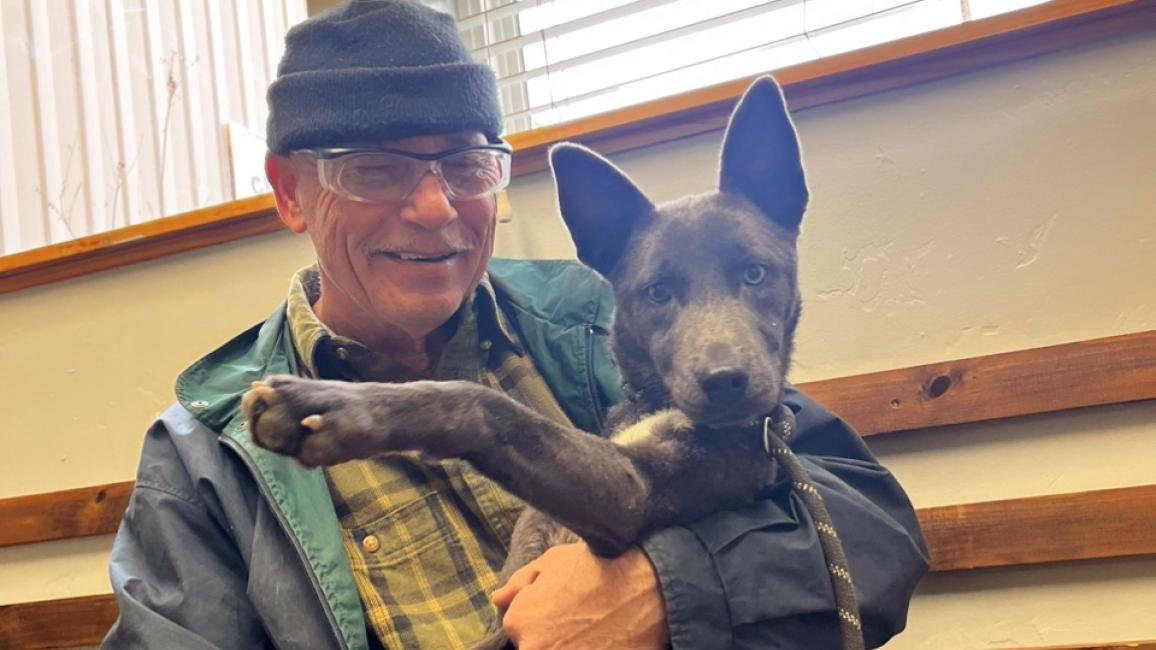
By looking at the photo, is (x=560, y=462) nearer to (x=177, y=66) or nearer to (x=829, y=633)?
(x=829, y=633)

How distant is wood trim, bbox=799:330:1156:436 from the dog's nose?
0.73 m

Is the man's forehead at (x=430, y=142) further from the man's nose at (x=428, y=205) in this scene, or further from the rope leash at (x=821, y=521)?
the rope leash at (x=821, y=521)

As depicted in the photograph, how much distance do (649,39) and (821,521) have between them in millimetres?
1218

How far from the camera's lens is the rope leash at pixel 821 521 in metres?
1.06

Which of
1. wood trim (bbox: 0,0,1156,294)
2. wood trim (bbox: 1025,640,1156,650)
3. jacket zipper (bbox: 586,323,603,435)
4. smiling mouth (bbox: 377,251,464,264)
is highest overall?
wood trim (bbox: 0,0,1156,294)

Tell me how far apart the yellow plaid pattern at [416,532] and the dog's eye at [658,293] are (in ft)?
0.75

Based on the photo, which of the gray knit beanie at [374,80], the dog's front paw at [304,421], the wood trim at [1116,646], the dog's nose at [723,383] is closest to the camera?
the dog's front paw at [304,421]

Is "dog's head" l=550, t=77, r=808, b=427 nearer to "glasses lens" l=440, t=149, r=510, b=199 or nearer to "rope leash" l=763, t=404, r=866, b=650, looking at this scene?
"rope leash" l=763, t=404, r=866, b=650

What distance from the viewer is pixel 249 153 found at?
266 centimetres

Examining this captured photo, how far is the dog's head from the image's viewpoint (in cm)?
103

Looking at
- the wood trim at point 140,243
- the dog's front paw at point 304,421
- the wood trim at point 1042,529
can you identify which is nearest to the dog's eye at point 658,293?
the dog's front paw at point 304,421

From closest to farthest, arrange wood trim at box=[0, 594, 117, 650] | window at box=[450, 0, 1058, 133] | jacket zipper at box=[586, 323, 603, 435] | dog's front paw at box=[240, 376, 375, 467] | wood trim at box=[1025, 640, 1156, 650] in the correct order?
dog's front paw at box=[240, 376, 375, 467]
jacket zipper at box=[586, 323, 603, 435]
wood trim at box=[1025, 640, 1156, 650]
window at box=[450, 0, 1058, 133]
wood trim at box=[0, 594, 117, 650]

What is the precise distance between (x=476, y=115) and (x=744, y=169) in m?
0.37

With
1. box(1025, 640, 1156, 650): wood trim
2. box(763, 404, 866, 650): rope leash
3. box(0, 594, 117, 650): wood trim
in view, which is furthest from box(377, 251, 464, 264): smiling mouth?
box(0, 594, 117, 650): wood trim
